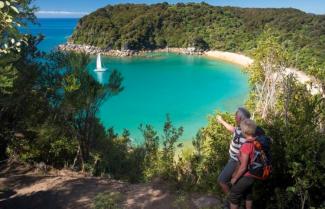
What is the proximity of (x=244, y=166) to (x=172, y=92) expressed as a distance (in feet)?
172

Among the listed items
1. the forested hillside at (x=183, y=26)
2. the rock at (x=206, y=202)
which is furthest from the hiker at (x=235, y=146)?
the forested hillside at (x=183, y=26)

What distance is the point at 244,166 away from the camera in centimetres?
527

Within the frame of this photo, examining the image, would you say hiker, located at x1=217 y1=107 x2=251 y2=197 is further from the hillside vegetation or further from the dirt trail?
the dirt trail

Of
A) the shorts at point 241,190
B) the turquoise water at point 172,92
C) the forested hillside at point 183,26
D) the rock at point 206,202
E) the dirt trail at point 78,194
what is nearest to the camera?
the shorts at point 241,190

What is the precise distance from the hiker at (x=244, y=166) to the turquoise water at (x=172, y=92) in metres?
15.6

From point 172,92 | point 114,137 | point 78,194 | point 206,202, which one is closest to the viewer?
point 206,202

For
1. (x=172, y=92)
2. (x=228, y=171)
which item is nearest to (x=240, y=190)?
(x=228, y=171)

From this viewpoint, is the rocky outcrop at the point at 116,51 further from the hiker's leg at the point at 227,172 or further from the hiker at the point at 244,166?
the hiker at the point at 244,166

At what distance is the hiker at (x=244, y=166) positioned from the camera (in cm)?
522

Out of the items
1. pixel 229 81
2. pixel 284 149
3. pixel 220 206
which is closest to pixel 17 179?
pixel 220 206

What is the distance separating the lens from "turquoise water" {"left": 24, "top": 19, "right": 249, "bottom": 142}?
38.5 meters

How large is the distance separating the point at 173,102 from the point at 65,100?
37565 millimetres

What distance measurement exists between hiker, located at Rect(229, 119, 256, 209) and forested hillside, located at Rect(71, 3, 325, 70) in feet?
287

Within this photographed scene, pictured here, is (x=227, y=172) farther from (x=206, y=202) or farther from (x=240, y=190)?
(x=206, y=202)
